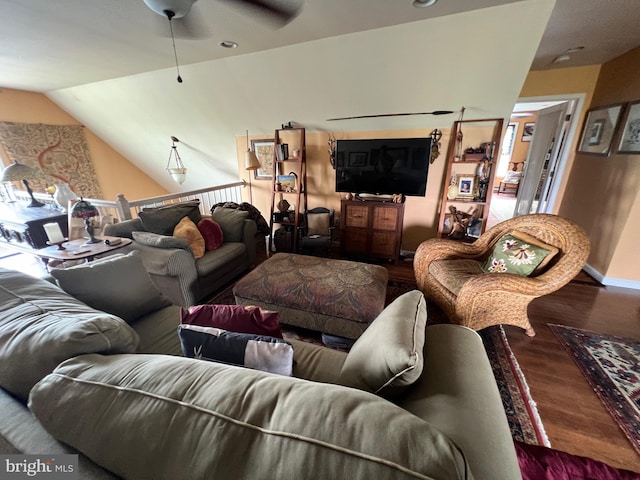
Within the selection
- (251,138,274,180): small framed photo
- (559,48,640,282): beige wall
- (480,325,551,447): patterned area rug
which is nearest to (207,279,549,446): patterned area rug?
(480,325,551,447): patterned area rug

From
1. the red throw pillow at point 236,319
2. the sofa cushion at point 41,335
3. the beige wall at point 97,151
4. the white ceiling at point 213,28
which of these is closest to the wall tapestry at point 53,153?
the beige wall at point 97,151

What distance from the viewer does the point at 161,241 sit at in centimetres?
207

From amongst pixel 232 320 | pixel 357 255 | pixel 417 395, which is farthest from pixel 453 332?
pixel 357 255

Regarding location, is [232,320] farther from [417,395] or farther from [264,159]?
[264,159]

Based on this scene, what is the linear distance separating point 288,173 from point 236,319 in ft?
10.2

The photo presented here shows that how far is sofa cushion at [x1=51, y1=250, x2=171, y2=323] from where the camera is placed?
1.21 metres

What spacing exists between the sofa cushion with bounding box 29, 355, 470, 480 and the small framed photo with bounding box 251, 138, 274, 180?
140 inches

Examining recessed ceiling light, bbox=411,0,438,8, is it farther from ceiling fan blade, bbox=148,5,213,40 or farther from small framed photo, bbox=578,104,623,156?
small framed photo, bbox=578,104,623,156

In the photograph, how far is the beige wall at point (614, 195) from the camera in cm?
243

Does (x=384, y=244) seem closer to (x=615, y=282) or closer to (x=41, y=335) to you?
(x=615, y=282)

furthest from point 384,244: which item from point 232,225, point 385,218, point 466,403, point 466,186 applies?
point 466,403

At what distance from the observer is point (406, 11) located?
1856 mm

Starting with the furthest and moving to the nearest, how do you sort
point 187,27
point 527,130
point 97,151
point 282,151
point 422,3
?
point 527,130
point 97,151
point 282,151
point 187,27
point 422,3

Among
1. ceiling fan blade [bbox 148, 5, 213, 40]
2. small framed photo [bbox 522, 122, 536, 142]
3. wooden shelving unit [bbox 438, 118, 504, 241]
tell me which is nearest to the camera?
ceiling fan blade [bbox 148, 5, 213, 40]
